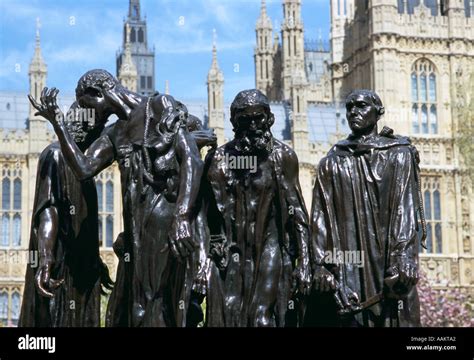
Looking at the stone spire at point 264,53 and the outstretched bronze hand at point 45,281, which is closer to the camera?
the outstretched bronze hand at point 45,281

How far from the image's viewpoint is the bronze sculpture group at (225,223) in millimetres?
9648

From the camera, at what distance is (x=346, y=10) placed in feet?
192

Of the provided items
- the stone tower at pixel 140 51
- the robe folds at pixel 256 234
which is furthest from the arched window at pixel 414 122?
the robe folds at pixel 256 234

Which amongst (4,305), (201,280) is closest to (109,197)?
(4,305)

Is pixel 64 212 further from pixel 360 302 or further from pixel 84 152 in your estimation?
pixel 360 302

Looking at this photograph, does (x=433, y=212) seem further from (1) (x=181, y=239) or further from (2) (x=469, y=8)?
(1) (x=181, y=239)

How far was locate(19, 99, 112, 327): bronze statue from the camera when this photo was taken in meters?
10.0

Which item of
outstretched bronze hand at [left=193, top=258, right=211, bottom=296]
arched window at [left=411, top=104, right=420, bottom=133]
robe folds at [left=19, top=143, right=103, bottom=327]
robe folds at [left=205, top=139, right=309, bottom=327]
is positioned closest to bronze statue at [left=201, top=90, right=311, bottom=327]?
robe folds at [left=205, top=139, right=309, bottom=327]

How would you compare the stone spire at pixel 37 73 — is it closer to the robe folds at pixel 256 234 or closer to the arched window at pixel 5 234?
the arched window at pixel 5 234

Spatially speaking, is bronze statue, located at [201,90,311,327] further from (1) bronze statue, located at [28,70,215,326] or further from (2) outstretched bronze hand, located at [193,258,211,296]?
(1) bronze statue, located at [28,70,215,326]

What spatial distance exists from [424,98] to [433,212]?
4.71m

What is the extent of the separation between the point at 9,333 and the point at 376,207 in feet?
10.3

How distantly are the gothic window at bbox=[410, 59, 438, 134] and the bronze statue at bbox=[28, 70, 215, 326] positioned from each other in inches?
1557

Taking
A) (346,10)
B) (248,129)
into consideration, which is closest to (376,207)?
(248,129)
